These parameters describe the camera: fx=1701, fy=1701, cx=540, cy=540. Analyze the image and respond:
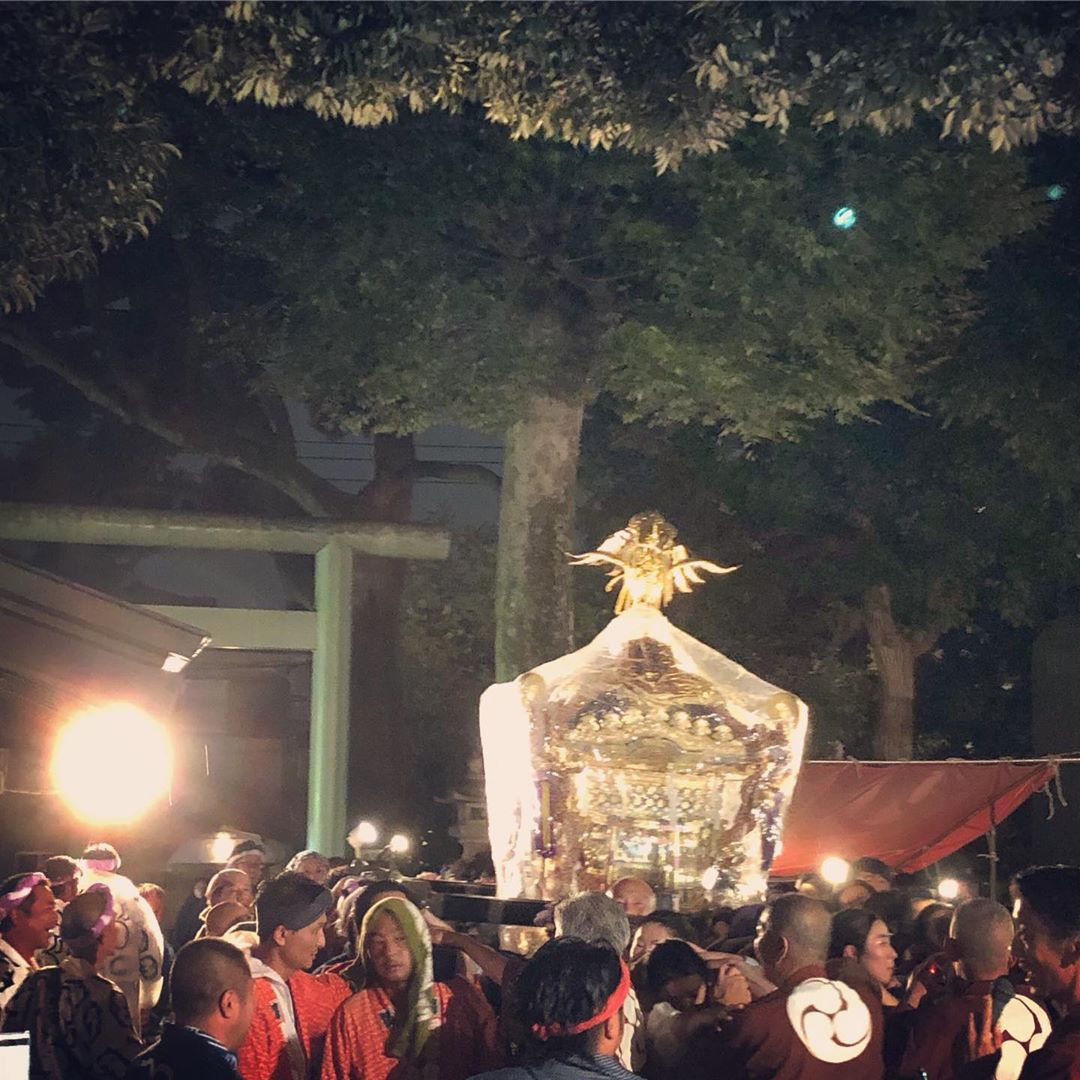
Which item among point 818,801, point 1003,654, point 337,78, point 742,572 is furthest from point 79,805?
point 1003,654

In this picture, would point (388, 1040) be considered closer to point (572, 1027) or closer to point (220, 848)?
point (572, 1027)

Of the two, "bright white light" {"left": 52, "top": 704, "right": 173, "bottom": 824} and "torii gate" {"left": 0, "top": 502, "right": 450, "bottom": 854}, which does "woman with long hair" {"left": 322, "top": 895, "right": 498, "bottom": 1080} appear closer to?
"bright white light" {"left": 52, "top": 704, "right": 173, "bottom": 824}

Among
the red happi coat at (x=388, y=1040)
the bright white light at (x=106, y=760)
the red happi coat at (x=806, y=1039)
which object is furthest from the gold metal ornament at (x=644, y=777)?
the red happi coat at (x=806, y=1039)

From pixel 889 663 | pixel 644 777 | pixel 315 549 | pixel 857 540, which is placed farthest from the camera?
pixel 889 663

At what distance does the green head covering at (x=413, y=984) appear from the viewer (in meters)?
5.27

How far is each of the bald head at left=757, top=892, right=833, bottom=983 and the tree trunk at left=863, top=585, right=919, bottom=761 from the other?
19285 mm

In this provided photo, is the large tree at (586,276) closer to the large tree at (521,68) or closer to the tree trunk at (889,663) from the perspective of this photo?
the large tree at (521,68)

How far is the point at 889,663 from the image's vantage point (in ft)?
81.5

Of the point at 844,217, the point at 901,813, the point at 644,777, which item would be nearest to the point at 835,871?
the point at 644,777

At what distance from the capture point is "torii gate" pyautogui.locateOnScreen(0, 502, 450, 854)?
14516mm

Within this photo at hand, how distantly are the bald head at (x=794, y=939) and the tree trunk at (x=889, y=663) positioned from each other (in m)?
19.3

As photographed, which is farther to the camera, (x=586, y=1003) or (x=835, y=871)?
(x=835, y=871)

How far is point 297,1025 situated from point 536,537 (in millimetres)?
12132

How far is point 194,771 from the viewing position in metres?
31.5
